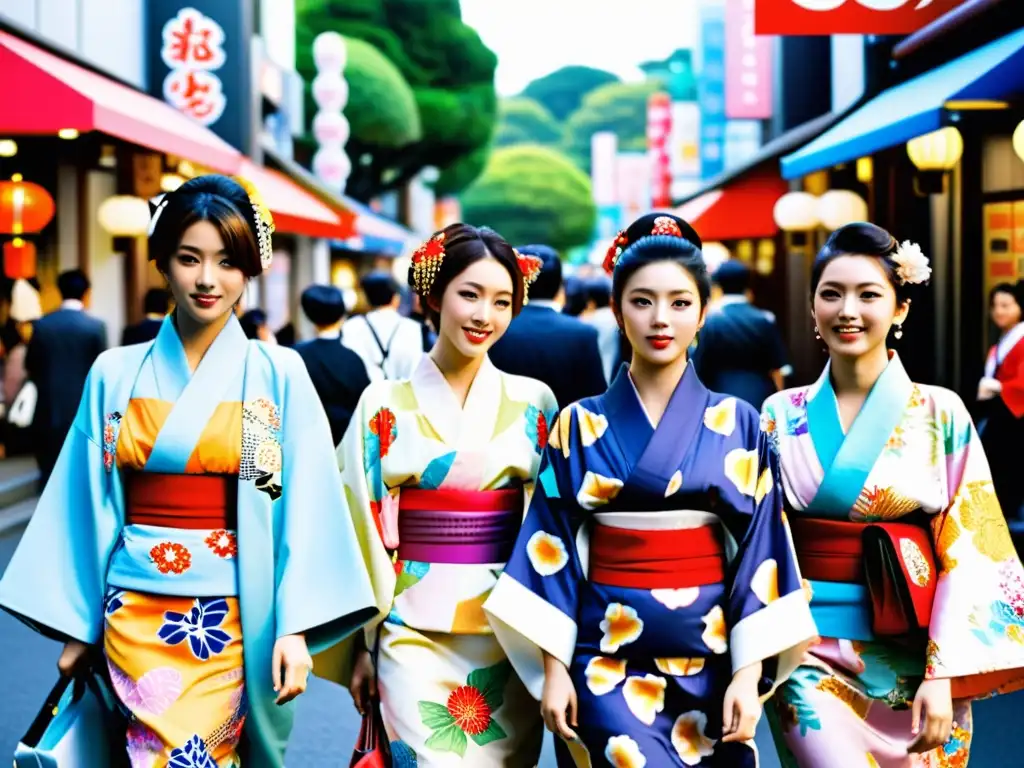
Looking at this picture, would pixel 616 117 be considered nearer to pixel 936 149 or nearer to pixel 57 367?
pixel 936 149

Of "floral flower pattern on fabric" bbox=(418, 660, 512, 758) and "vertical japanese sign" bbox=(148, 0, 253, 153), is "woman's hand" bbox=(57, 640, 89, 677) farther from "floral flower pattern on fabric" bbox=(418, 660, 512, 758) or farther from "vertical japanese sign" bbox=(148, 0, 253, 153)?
"vertical japanese sign" bbox=(148, 0, 253, 153)

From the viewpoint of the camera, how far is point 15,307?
1323cm

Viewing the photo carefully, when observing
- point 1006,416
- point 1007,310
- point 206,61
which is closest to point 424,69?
point 206,61

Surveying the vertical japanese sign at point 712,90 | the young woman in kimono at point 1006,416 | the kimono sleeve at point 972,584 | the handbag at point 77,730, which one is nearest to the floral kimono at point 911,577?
the kimono sleeve at point 972,584

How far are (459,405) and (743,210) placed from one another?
53.6ft

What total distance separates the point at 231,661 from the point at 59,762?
48 cm

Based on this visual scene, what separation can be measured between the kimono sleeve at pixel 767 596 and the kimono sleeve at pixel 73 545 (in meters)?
1.64

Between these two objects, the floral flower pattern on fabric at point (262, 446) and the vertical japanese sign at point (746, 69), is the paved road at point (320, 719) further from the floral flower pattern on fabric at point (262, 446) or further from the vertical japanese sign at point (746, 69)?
the vertical japanese sign at point (746, 69)

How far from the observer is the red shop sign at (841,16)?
27.5 ft

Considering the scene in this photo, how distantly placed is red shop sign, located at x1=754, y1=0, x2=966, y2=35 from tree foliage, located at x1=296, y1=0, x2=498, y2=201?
95.7ft

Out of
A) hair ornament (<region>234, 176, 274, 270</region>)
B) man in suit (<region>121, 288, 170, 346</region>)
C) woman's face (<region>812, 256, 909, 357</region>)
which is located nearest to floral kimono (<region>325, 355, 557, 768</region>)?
hair ornament (<region>234, 176, 274, 270</region>)

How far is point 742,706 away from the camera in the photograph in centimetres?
335

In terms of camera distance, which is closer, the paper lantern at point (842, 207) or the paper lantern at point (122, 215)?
the paper lantern at point (122, 215)

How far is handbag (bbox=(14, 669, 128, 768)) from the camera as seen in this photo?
A: 348 cm
